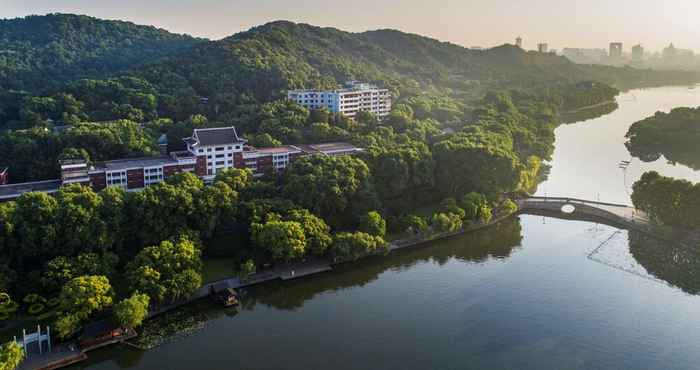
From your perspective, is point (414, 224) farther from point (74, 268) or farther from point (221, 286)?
point (74, 268)

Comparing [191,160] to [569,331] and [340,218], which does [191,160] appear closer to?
[340,218]

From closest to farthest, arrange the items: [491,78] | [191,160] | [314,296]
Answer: [314,296], [191,160], [491,78]

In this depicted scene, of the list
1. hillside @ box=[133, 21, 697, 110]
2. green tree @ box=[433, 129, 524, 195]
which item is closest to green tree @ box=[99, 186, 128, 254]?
green tree @ box=[433, 129, 524, 195]

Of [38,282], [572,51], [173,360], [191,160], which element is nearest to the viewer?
[173,360]

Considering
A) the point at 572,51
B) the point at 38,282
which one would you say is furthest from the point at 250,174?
the point at 572,51

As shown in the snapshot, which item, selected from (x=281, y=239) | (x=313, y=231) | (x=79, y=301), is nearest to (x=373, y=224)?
(x=313, y=231)

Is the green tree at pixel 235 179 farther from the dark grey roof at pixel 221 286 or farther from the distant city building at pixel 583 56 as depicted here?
the distant city building at pixel 583 56
